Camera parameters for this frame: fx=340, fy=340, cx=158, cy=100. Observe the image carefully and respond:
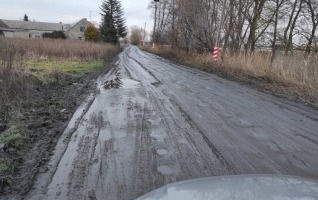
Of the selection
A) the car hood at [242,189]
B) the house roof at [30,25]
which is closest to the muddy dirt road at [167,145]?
the car hood at [242,189]

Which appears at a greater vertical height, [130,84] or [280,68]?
[280,68]

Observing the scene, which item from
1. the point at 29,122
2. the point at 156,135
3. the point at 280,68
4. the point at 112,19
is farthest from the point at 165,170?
the point at 112,19

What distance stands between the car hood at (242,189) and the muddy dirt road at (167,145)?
1379 mm

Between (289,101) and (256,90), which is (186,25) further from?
(289,101)

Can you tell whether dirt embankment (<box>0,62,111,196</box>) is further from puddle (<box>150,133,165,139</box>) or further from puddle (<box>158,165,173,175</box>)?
puddle (<box>150,133,165,139</box>)

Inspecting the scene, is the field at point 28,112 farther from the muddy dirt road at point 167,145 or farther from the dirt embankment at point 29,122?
the muddy dirt road at point 167,145

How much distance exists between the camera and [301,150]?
5.68 meters

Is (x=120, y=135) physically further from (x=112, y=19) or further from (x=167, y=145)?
(x=112, y=19)

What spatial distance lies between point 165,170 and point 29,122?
3600 millimetres

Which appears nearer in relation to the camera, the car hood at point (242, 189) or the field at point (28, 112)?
the car hood at point (242, 189)

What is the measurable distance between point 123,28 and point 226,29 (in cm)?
5064

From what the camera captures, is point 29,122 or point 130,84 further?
point 130,84

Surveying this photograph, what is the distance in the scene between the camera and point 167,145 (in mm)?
5684

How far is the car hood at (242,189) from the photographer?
2268mm
